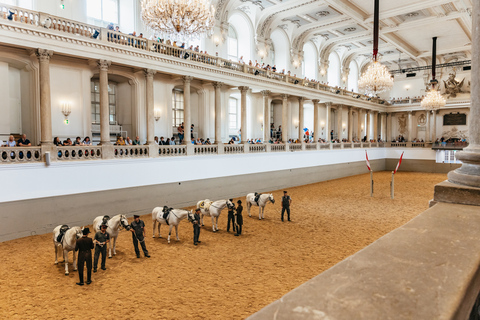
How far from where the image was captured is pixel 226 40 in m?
21.1

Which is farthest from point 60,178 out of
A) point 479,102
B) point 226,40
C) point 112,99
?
point 226,40

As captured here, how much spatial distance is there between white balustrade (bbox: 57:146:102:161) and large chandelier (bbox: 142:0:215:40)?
5.90m

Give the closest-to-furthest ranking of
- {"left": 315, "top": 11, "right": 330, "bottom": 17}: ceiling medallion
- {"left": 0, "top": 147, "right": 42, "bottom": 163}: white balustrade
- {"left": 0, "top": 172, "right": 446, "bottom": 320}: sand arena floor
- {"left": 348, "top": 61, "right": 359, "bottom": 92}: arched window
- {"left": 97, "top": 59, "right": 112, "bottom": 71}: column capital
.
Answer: {"left": 0, "top": 172, "right": 446, "bottom": 320}: sand arena floor → {"left": 0, "top": 147, "right": 42, "bottom": 163}: white balustrade → {"left": 97, "top": 59, "right": 112, "bottom": 71}: column capital → {"left": 315, "top": 11, "right": 330, "bottom": 17}: ceiling medallion → {"left": 348, "top": 61, "right": 359, "bottom": 92}: arched window

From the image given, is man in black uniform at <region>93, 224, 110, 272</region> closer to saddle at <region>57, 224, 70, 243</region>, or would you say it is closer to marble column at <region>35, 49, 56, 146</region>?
saddle at <region>57, 224, 70, 243</region>

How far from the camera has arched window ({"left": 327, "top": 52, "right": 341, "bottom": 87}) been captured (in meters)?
33.2

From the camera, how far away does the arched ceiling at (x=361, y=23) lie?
22.3 m

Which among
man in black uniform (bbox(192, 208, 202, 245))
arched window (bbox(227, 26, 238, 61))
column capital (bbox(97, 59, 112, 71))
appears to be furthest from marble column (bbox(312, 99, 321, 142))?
man in black uniform (bbox(192, 208, 202, 245))

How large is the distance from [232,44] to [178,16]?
1498 centimetres

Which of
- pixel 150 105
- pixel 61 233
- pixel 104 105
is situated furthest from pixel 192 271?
pixel 150 105

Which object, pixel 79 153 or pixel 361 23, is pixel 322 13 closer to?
pixel 361 23

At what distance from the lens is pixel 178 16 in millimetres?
8773

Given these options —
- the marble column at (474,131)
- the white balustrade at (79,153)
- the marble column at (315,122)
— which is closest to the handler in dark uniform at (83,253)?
the white balustrade at (79,153)

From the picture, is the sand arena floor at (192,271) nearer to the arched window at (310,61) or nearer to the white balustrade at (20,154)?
the white balustrade at (20,154)

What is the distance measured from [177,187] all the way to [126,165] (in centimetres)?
293
